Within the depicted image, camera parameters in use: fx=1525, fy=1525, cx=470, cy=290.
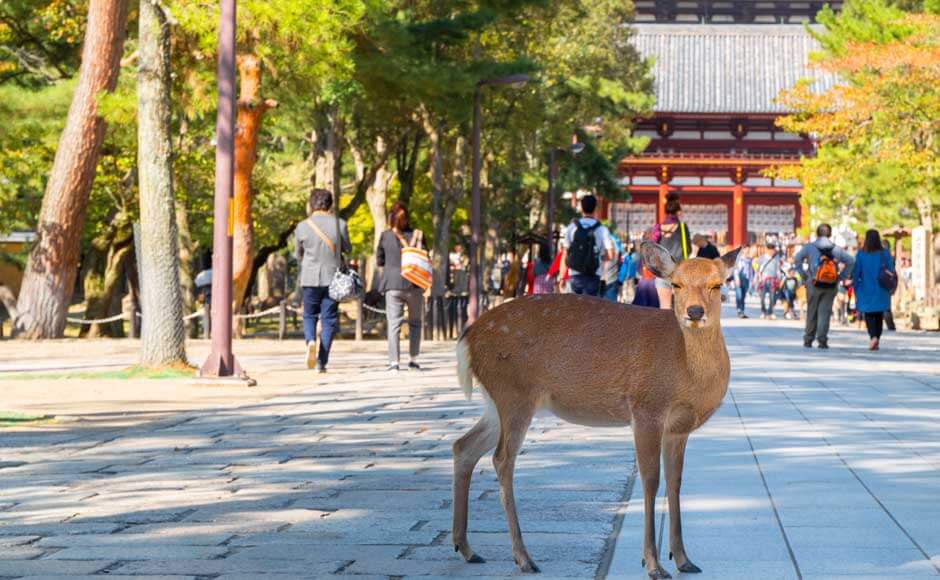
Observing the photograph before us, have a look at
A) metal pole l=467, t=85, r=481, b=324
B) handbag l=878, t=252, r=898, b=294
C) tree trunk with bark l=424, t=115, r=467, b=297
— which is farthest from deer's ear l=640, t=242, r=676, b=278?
metal pole l=467, t=85, r=481, b=324

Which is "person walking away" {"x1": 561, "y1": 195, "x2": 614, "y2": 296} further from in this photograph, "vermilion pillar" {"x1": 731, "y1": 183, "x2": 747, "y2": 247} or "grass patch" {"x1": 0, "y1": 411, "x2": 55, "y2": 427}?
"vermilion pillar" {"x1": 731, "y1": 183, "x2": 747, "y2": 247}

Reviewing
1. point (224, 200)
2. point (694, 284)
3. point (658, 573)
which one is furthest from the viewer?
point (224, 200)

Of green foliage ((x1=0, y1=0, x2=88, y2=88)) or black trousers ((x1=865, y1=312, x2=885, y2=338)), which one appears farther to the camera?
green foliage ((x1=0, y1=0, x2=88, y2=88))

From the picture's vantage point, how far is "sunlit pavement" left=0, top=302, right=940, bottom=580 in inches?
238

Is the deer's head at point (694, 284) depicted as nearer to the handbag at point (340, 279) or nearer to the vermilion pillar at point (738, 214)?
the handbag at point (340, 279)

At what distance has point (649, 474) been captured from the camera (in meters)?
5.75

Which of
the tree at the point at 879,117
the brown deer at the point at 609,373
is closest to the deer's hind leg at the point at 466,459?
the brown deer at the point at 609,373

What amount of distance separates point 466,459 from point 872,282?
16866 mm

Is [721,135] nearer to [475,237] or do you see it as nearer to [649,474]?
[475,237]

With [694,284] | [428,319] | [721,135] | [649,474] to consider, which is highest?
[721,135]

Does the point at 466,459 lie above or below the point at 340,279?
below

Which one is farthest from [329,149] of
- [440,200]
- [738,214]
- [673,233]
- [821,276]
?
[738,214]

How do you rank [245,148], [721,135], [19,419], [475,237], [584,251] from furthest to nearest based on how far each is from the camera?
[721,135]
[475,237]
[245,148]
[584,251]
[19,419]

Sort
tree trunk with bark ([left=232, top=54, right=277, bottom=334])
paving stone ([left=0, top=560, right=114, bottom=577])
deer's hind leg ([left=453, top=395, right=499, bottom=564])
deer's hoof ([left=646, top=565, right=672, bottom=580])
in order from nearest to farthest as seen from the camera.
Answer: deer's hoof ([left=646, top=565, right=672, bottom=580]) → paving stone ([left=0, top=560, right=114, bottom=577]) → deer's hind leg ([left=453, top=395, right=499, bottom=564]) → tree trunk with bark ([left=232, top=54, right=277, bottom=334])
